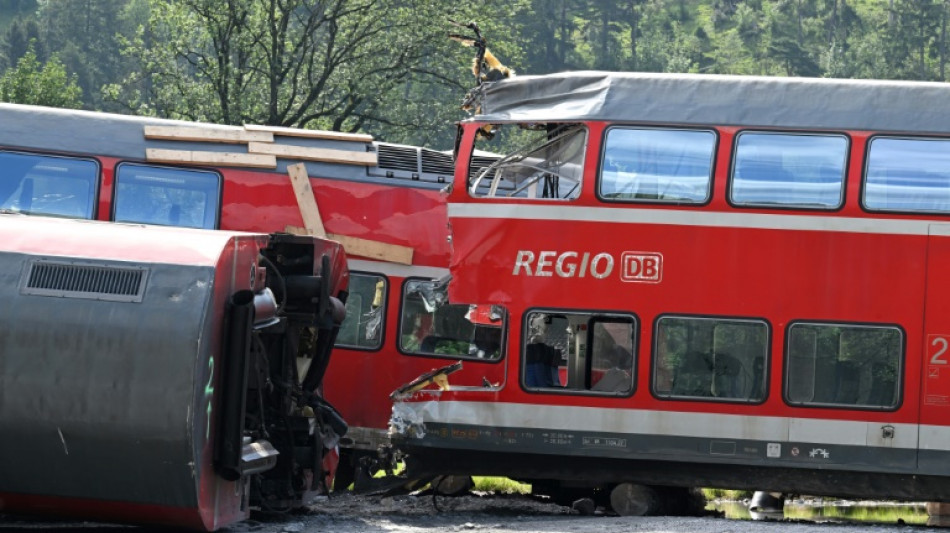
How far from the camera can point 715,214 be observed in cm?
1388

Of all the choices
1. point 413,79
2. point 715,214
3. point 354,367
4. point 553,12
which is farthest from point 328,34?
point 553,12

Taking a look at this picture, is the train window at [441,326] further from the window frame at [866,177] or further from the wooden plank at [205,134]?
the window frame at [866,177]

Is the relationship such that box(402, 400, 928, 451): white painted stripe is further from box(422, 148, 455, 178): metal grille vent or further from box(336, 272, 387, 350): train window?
box(422, 148, 455, 178): metal grille vent

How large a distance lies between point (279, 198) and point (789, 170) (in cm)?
550

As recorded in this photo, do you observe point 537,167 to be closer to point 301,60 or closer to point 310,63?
point 301,60

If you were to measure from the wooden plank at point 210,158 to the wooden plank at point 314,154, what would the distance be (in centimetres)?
9

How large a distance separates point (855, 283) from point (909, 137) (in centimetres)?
144

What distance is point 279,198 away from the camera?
53.4 feet

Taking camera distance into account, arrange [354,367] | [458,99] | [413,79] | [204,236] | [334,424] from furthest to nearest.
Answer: [458,99]
[413,79]
[354,367]
[334,424]
[204,236]

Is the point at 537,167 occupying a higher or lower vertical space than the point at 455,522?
higher

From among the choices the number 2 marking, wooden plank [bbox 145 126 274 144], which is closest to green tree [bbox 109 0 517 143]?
wooden plank [bbox 145 126 274 144]

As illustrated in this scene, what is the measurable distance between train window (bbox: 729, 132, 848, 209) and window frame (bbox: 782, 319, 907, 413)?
1.06m

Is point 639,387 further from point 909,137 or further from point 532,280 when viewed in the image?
point 909,137

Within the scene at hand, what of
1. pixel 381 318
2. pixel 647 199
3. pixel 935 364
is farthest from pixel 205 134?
pixel 935 364
